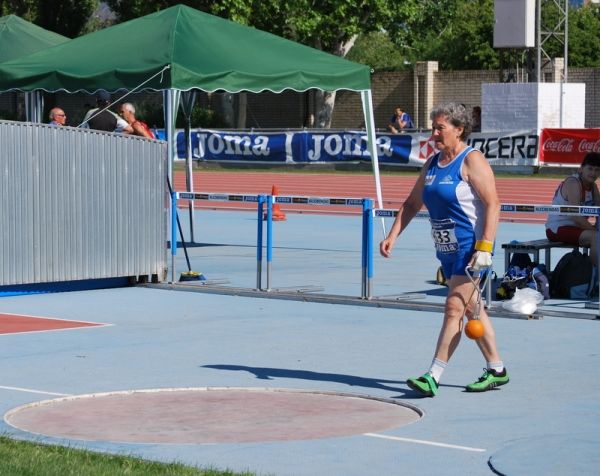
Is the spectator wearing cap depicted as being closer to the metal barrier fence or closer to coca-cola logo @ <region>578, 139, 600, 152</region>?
the metal barrier fence

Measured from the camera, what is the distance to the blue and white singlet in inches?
332

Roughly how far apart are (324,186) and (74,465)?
27274mm

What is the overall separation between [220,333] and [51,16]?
47.4 meters

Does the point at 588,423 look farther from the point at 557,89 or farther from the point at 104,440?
the point at 557,89

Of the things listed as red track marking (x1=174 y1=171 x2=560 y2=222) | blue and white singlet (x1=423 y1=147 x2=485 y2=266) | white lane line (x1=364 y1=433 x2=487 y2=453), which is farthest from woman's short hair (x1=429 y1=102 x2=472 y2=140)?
red track marking (x1=174 y1=171 x2=560 y2=222)

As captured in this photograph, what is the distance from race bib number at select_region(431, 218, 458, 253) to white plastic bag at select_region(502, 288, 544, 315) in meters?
3.65

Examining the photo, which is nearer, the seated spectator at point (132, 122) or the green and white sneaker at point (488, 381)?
the green and white sneaker at point (488, 381)

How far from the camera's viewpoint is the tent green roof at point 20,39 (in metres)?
23.2

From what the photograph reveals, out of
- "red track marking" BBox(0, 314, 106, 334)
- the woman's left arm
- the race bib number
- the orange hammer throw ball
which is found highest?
the woman's left arm

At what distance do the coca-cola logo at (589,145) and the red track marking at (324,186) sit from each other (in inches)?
61.4

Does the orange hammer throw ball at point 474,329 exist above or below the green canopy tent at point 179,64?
below

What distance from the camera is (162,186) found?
14883 mm

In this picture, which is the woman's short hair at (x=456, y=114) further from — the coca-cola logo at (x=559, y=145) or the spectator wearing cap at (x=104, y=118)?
the coca-cola logo at (x=559, y=145)

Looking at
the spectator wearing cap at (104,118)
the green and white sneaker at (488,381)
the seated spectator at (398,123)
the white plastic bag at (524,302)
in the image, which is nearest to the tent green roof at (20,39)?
the spectator wearing cap at (104,118)
